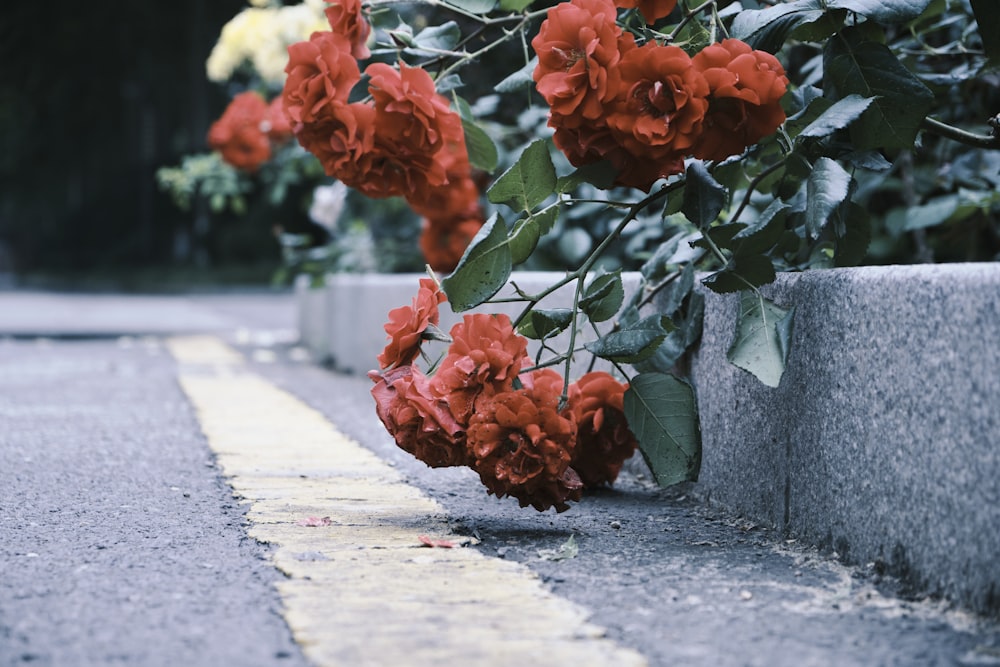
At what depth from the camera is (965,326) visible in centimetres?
168

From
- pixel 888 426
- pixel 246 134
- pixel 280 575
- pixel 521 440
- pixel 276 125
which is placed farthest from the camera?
pixel 246 134

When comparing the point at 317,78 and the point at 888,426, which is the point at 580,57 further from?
the point at 888,426

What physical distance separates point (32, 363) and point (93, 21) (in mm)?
19593

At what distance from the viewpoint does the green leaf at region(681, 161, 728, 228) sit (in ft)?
7.09

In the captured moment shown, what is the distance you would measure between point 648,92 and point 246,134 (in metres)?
4.33

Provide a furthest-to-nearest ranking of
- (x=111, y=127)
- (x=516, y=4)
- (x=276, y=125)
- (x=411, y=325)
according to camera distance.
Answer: (x=111, y=127) < (x=276, y=125) < (x=516, y=4) < (x=411, y=325)

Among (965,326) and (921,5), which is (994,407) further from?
(921,5)

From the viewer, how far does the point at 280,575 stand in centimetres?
199

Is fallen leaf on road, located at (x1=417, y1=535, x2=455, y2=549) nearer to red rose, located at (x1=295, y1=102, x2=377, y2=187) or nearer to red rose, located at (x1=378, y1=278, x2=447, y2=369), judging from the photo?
red rose, located at (x1=378, y1=278, x2=447, y2=369)

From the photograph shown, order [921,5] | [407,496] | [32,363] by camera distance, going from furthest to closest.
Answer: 1. [32,363]
2. [407,496]
3. [921,5]

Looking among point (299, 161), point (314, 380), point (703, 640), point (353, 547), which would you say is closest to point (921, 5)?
point (703, 640)

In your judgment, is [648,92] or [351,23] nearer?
[648,92]


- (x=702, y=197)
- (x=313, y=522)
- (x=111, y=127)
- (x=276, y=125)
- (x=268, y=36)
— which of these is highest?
(x=111, y=127)

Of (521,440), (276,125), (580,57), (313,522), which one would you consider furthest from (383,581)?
(276,125)
